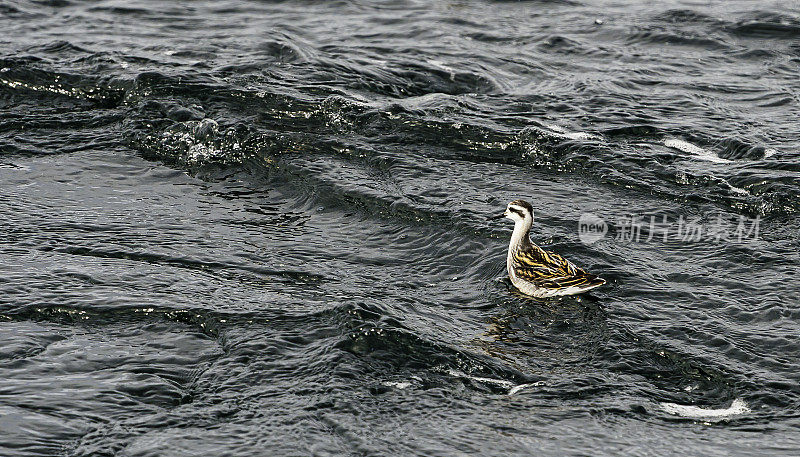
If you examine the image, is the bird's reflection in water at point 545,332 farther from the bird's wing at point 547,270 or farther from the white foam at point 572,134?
the white foam at point 572,134

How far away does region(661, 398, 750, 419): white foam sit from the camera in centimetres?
789

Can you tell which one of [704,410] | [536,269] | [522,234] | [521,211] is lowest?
[704,410]

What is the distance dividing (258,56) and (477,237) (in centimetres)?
703

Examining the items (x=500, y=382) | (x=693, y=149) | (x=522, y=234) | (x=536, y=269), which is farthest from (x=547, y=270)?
(x=693, y=149)

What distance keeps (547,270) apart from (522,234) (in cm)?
60

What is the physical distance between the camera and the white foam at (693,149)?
13.0m

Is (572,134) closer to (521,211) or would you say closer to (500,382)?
(521,211)

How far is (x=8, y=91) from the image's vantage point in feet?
50.8

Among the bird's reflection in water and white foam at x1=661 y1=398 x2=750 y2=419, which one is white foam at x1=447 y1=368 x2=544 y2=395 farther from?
white foam at x1=661 y1=398 x2=750 y2=419

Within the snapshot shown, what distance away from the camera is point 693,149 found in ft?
43.5

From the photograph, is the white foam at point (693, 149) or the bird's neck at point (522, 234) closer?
the bird's neck at point (522, 234)

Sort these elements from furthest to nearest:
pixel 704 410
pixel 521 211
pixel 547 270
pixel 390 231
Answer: pixel 390 231 → pixel 521 211 → pixel 547 270 → pixel 704 410

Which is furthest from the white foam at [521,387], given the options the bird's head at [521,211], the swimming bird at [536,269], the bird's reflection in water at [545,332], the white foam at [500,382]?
the bird's head at [521,211]

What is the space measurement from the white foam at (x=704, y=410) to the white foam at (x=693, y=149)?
5.59 m
